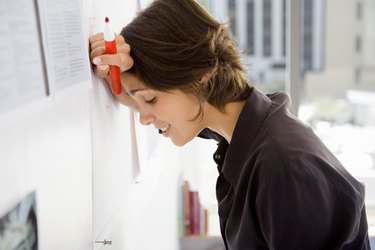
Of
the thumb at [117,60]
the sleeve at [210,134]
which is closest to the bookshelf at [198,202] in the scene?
the sleeve at [210,134]

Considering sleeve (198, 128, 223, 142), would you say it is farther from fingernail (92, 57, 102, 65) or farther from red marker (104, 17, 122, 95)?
fingernail (92, 57, 102, 65)

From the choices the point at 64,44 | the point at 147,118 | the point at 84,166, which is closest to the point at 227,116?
the point at 147,118

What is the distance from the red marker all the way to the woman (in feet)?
0.04

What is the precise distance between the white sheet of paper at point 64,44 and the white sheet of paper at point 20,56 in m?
0.03

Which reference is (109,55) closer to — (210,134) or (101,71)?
(101,71)

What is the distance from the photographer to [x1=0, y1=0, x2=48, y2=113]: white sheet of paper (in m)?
0.48

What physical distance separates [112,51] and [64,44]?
20cm

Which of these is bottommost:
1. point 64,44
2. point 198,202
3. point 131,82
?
point 198,202

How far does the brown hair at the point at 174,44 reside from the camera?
0.94 m

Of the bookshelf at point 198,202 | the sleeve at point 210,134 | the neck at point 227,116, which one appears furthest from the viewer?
the bookshelf at point 198,202

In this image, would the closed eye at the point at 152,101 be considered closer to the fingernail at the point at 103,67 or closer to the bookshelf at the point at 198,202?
the fingernail at the point at 103,67

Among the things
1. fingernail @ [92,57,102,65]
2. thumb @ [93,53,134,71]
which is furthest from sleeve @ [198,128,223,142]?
fingernail @ [92,57,102,65]

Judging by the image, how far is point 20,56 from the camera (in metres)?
0.52

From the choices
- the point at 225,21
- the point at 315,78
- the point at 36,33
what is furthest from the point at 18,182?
the point at 315,78
